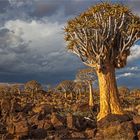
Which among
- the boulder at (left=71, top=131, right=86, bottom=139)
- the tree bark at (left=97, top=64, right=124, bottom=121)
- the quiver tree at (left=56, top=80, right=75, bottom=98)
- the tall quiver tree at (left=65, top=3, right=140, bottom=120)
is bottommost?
the boulder at (left=71, top=131, right=86, bottom=139)

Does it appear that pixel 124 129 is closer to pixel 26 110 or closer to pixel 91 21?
pixel 91 21

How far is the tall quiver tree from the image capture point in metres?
22.5

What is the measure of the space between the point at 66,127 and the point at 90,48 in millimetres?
4309

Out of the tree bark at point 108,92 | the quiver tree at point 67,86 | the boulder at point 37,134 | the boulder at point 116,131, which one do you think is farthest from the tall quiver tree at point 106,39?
the quiver tree at point 67,86

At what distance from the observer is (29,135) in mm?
19016

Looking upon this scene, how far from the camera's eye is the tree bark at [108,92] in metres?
22.8

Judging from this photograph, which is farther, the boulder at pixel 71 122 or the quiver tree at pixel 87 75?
the quiver tree at pixel 87 75

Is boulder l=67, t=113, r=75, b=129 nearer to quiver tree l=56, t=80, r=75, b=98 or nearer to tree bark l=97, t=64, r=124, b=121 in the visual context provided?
tree bark l=97, t=64, r=124, b=121

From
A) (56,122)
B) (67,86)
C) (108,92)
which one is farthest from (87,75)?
(56,122)

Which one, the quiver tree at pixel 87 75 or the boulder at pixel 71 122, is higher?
the quiver tree at pixel 87 75

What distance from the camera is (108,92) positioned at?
22.8 meters

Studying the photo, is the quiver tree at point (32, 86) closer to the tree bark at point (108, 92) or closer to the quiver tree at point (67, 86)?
the quiver tree at point (67, 86)

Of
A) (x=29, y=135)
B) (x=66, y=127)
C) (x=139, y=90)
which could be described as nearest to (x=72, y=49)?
(x=66, y=127)

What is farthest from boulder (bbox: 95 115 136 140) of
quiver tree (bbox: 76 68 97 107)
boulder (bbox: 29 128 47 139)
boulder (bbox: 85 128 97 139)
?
quiver tree (bbox: 76 68 97 107)
